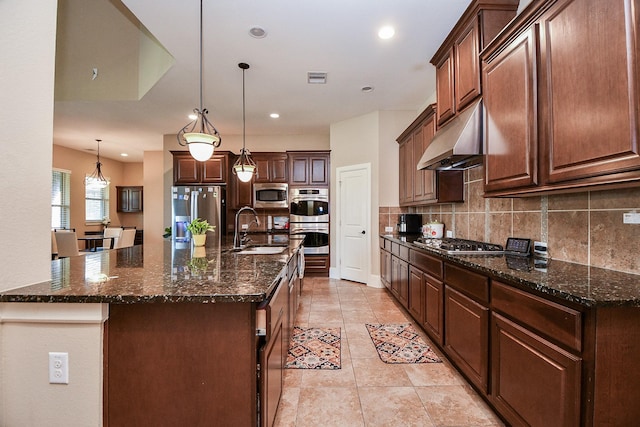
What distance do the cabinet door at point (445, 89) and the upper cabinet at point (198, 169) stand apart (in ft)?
13.8

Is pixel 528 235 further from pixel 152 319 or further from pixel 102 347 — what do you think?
pixel 102 347

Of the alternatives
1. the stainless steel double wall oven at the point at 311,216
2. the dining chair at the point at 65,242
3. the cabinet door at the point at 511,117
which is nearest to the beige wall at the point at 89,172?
the dining chair at the point at 65,242

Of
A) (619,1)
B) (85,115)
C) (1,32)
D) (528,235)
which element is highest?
(85,115)

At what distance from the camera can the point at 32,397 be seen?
1129 millimetres

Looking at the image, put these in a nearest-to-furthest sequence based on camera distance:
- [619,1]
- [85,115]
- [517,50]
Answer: [619,1], [517,50], [85,115]

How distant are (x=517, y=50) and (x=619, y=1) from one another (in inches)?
23.8

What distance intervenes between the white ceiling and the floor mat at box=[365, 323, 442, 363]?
291 centimetres

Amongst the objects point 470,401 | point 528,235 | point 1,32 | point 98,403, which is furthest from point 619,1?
point 98,403

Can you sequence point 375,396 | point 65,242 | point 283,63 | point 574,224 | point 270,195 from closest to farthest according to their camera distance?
point 574,224
point 375,396
point 283,63
point 65,242
point 270,195

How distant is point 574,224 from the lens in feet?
5.94

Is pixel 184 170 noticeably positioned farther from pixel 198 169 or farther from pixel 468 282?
pixel 468 282

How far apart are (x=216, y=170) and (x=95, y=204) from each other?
470 centimetres

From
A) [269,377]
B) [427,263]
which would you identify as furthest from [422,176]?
[269,377]

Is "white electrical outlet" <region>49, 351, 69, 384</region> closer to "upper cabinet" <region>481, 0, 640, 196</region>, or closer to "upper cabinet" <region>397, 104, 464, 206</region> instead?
"upper cabinet" <region>481, 0, 640, 196</region>
